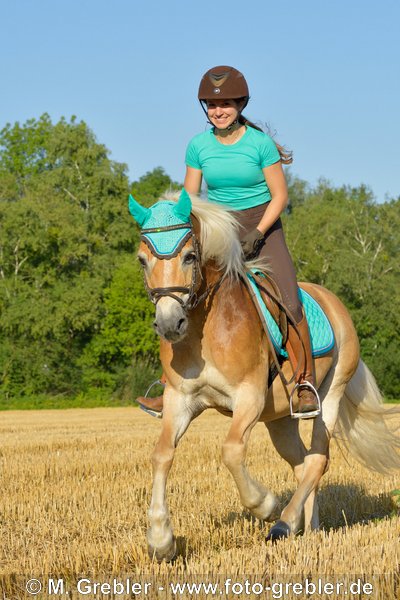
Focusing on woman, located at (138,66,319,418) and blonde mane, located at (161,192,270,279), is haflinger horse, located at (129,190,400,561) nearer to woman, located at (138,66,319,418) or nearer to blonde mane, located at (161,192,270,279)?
blonde mane, located at (161,192,270,279)

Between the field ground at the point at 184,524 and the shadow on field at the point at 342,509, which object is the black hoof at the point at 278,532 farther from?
the shadow on field at the point at 342,509

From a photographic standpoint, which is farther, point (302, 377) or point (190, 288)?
point (302, 377)

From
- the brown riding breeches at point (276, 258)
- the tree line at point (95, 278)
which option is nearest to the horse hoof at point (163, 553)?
the brown riding breeches at point (276, 258)

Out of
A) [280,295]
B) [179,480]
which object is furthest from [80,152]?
[280,295]

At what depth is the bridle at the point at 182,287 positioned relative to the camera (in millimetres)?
5367

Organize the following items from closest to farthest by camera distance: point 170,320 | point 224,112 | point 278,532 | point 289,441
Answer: point 170,320, point 278,532, point 224,112, point 289,441

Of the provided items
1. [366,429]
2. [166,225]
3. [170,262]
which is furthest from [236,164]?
[366,429]

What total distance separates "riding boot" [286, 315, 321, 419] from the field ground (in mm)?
886

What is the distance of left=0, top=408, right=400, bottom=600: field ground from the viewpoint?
5.06 meters

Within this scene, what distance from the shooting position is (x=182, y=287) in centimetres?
544

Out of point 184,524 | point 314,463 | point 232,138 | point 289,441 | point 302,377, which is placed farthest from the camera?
point 289,441

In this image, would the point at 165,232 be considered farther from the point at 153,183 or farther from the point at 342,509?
the point at 153,183

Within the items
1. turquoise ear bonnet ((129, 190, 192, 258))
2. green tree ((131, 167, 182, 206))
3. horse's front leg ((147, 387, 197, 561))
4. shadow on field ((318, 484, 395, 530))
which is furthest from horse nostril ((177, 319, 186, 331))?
green tree ((131, 167, 182, 206))

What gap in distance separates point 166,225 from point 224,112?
3.99 feet
